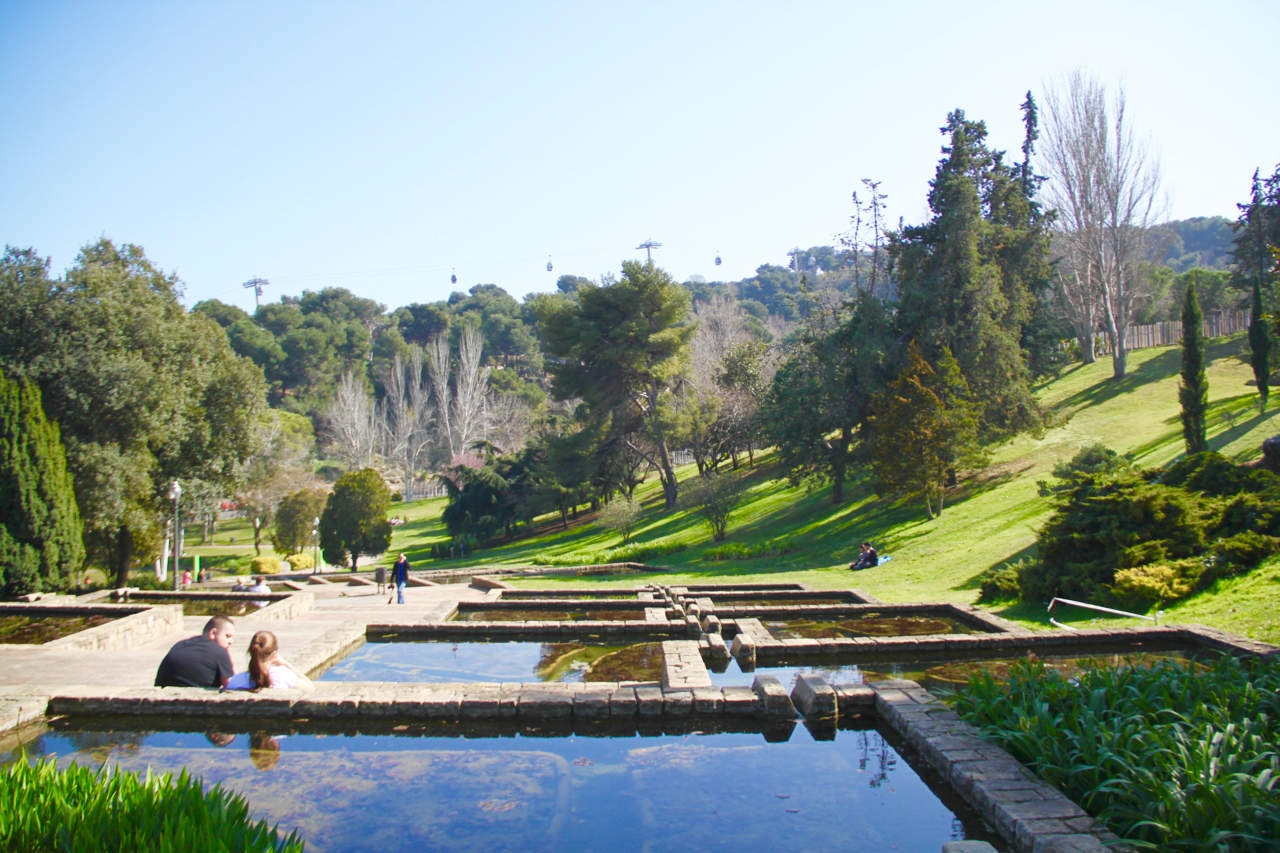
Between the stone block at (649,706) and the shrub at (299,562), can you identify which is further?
the shrub at (299,562)

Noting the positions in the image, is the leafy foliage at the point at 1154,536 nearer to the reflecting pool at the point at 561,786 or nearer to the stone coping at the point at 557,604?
the stone coping at the point at 557,604

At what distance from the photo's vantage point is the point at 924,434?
23.1 meters

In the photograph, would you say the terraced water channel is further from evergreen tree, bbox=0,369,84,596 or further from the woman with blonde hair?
evergreen tree, bbox=0,369,84,596

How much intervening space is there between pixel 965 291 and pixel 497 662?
22.8m

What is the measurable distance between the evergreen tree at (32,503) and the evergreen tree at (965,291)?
23988mm

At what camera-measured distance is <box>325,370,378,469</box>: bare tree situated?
212 ft

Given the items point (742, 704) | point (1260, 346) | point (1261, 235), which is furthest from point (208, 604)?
point (1261, 235)

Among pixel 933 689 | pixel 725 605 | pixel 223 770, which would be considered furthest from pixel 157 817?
pixel 725 605

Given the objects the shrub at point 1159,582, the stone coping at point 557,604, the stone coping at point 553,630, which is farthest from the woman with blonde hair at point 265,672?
the shrub at point 1159,582

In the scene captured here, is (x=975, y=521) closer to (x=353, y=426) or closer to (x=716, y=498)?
(x=716, y=498)

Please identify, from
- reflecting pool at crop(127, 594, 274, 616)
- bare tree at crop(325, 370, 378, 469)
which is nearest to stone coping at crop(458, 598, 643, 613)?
reflecting pool at crop(127, 594, 274, 616)

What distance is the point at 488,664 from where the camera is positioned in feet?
32.8

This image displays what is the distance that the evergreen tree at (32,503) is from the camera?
16750 mm

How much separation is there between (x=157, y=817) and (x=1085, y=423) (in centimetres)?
3328
